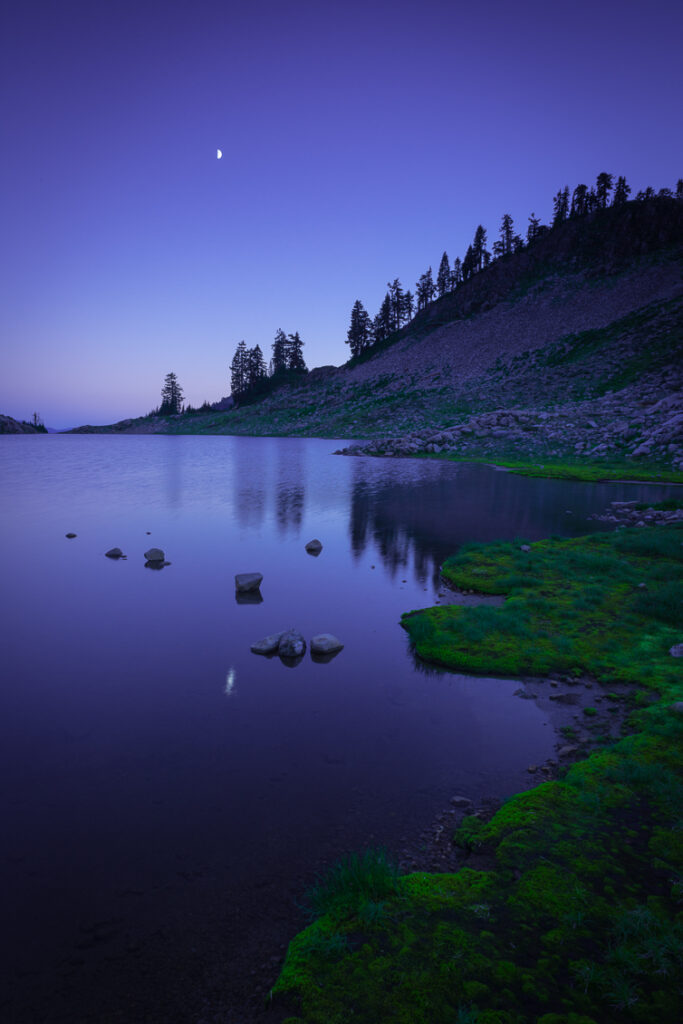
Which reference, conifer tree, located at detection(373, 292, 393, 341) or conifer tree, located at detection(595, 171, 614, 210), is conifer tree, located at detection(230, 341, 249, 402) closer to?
conifer tree, located at detection(373, 292, 393, 341)

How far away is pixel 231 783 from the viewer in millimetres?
7457

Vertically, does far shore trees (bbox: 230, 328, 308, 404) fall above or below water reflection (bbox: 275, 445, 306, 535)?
above

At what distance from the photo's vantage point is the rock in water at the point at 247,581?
52.0ft

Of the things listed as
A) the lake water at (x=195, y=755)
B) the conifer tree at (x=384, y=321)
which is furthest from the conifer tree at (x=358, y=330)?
the lake water at (x=195, y=755)

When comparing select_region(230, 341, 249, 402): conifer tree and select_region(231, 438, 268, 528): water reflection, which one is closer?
select_region(231, 438, 268, 528): water reflection

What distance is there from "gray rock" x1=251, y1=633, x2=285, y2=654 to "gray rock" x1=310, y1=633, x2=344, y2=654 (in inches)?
34.1

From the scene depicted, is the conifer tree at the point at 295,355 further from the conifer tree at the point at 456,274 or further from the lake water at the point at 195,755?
the lake water at the point at 195,755

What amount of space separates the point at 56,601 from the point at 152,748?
8933mm

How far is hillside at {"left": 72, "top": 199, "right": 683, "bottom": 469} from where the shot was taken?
6109cm

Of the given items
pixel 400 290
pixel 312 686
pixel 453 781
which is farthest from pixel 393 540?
pixel 400 290

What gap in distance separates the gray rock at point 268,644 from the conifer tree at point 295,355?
18024cm

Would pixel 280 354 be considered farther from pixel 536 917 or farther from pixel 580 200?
pixel 536 917

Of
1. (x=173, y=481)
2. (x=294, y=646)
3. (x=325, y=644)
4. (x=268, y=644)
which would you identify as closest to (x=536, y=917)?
(x=325, y=644)

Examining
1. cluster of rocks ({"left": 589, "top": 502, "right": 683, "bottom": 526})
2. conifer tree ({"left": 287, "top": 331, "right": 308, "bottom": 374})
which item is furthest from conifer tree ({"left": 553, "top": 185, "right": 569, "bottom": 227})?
cluster of rocks ({"left": 589, "top": 502, "right": 683, "bottom": 526})
